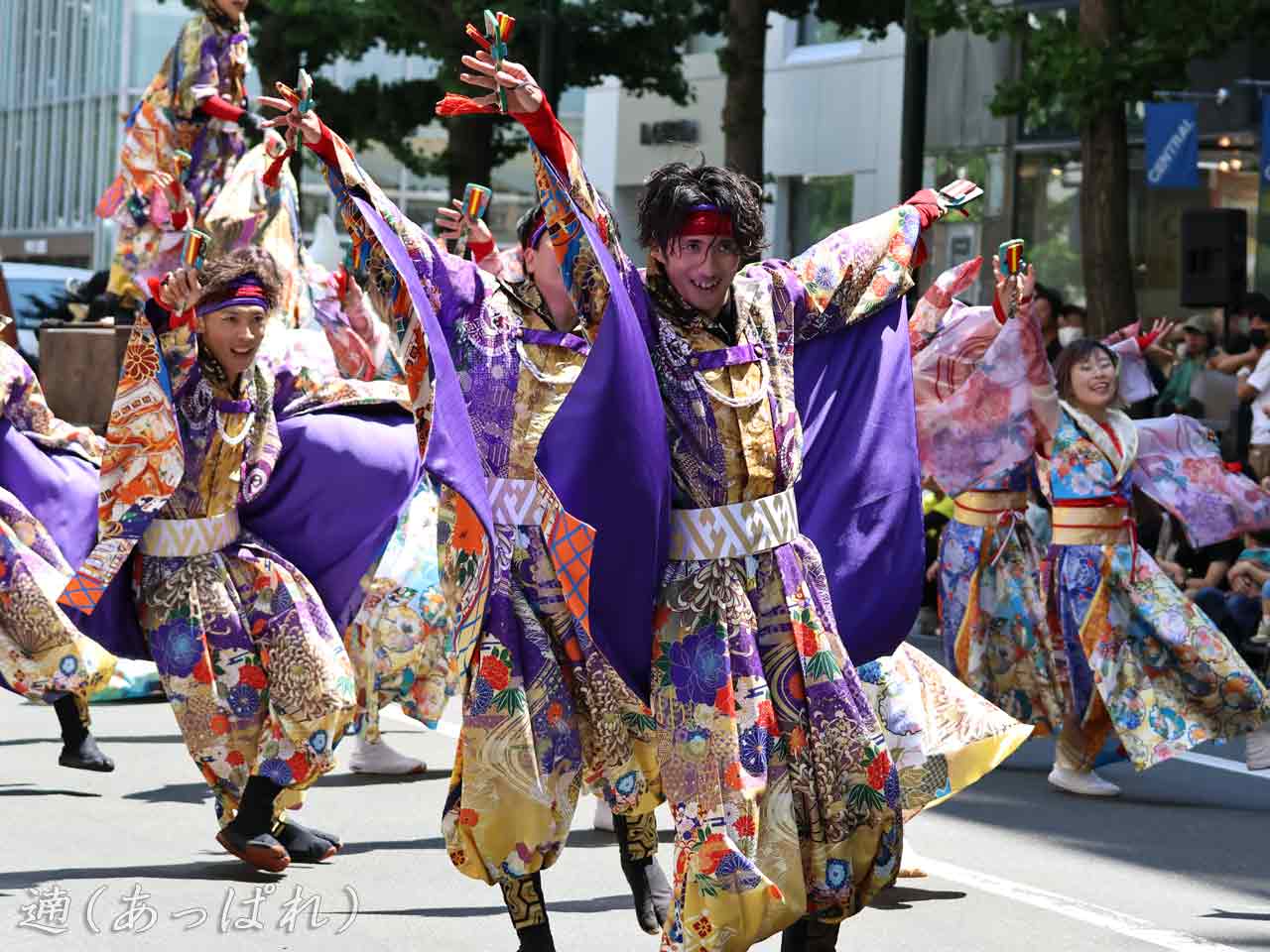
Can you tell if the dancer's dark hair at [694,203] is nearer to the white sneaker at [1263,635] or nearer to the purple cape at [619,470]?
the purple cape at [619,470]

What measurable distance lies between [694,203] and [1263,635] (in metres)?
6.20

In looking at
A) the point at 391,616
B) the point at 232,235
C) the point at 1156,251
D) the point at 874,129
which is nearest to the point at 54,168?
the point at 874,129

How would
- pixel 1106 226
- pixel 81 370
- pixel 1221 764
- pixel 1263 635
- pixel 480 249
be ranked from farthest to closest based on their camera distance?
pixel 1106 226, pixel 81 370, pixel 1263 635, pixel 1221 764, pixel 480 249

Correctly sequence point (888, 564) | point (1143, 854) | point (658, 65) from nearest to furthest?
point (888, 564) → point (1143, 854) → point (658, 65)

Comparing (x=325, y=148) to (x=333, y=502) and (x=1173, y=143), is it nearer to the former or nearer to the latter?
(x=333, y=502)

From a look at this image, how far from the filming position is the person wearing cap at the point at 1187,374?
40.0 feet

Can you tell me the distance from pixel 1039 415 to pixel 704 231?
11.6ft

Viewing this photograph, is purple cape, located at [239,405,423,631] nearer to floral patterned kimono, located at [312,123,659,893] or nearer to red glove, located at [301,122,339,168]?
floral patterned kimono, located at [312,123,659,893]

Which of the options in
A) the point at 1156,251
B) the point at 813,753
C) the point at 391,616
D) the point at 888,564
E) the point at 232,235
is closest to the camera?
the point at 813,753

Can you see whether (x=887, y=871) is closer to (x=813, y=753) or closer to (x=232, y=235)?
(x=813, y=753)

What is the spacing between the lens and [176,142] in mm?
10484

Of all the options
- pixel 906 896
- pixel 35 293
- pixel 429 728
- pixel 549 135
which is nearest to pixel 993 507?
pixel 429 728

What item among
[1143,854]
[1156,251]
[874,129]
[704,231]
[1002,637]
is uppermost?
[874,129]

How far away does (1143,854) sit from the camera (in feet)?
22.0
